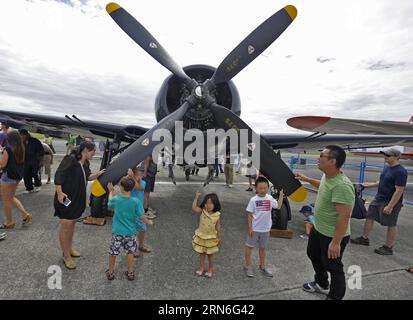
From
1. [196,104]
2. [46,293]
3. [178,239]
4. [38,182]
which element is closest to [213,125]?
[196,104]

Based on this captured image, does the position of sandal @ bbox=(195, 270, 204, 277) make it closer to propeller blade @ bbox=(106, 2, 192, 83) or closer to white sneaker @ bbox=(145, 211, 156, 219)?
white sneaker @ bbox=(145, 211, 156, 219)

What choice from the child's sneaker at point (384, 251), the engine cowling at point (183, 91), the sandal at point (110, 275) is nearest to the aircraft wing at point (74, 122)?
the engine cowling at point (183, 91)

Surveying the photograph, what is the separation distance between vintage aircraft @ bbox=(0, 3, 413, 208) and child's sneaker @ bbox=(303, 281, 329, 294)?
52.0 inches

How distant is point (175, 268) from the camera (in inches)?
126

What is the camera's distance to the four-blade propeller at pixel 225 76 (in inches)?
151

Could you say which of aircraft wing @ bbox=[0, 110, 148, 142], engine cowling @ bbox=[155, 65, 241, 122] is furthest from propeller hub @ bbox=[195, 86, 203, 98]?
aircraft wing @ bbox=[0, 110, 148, 142]

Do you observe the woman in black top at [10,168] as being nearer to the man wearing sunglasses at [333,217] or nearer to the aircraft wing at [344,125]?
the man wearing sunglasses at [333,217]

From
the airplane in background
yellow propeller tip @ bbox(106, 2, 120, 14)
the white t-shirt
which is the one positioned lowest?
the white t-shirt

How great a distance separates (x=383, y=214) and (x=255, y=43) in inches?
156

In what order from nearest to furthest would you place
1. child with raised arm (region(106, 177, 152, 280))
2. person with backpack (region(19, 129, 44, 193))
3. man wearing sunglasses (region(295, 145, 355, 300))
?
man wearing sunglasses (region(295, 145, 355, 300)) < child with raised arm (region(106, 177, 152, 280)) < person with backpack (region(19, 129, 44, 193))

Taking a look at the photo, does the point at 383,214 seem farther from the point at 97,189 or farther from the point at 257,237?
the point at 97,189

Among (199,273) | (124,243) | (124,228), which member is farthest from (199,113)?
(199,273)

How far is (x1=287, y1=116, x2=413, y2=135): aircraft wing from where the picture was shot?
17.0 ft

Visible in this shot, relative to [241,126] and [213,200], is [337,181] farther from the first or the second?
[241,126]
